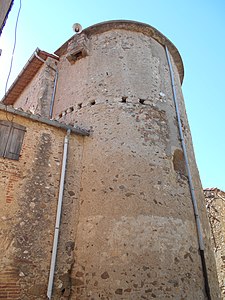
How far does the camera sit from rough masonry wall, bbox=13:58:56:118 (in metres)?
9.27

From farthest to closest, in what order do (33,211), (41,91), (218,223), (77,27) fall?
(218,223)
(77,27)
(41,91)
(33,211)

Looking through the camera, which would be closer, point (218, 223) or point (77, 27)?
point (77, 27)

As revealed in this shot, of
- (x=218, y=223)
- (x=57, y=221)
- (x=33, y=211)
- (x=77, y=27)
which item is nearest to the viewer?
(x=33, y=211)

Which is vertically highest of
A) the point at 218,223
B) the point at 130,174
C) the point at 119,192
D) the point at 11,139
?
the point at 11,139

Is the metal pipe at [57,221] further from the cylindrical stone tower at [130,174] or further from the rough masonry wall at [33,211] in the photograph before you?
the cylindrical stone tower at [130,174]

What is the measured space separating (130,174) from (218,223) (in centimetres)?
773

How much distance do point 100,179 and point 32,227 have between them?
202cm

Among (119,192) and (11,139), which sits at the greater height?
(11,139)

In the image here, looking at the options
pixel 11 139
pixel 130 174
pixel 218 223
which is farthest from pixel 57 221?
pixel 218 223

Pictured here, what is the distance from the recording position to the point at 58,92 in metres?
9.52

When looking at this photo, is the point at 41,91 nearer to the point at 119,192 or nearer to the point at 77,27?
the point at 77,27

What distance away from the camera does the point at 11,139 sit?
6.49 metres

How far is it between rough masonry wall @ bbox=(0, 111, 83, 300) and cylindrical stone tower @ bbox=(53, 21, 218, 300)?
1.22 feet

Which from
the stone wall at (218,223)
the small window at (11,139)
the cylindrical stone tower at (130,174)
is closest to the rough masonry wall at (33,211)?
the small window at (11,139)
